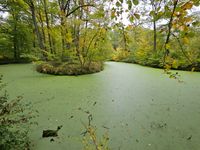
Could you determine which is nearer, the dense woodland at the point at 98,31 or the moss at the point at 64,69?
the dense woodland at the point at 98,31

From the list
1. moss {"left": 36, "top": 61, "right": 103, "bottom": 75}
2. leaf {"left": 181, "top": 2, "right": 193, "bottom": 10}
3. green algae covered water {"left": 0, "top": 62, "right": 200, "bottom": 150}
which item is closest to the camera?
leaf {"left": 181, "top": 2, "right": 193, "bottom": 10}

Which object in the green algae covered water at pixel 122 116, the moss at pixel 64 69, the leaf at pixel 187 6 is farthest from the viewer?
the moss at pixel 64 69

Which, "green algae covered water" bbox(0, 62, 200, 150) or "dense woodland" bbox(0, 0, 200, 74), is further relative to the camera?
"green algae covered water" bbox(0, 62, 200, 150)

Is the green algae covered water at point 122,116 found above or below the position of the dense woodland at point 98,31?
below

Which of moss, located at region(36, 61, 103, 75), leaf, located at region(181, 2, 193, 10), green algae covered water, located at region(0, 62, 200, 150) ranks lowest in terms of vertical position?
green algae covered water, located at region(0, 62, 200, 150)

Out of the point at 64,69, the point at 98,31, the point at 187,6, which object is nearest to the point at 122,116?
the point at 98,31

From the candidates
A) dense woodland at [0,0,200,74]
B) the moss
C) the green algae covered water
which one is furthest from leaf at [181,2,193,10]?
the moss

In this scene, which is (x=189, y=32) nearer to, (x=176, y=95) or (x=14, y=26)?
(x=176, y=95)

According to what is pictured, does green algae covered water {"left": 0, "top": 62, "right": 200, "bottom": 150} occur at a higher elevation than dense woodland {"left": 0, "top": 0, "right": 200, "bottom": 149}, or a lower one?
lower

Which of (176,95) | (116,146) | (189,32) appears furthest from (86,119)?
(176,95)

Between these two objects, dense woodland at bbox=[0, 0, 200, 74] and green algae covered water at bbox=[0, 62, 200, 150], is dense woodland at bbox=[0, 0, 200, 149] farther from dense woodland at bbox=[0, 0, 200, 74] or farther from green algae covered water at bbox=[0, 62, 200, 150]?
green algae covered water at bbox=[0, 62, 200, 150]

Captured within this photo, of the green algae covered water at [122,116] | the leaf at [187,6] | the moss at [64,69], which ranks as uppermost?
the leaf at [187,6]

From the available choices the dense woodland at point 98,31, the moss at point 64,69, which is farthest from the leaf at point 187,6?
the moss at point 64,69

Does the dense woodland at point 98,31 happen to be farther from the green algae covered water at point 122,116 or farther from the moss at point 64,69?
the green algae covered water at point 122,116
